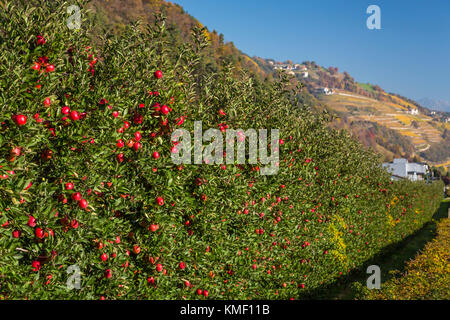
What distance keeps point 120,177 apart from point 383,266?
38.4 feet

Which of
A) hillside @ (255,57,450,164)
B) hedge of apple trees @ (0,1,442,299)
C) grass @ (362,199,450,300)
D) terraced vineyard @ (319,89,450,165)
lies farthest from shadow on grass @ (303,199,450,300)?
terraced vineyard @ (319,89,450,165)

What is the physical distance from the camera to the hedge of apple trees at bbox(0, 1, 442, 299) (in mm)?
2529

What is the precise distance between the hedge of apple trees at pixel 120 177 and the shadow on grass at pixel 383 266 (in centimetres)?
298

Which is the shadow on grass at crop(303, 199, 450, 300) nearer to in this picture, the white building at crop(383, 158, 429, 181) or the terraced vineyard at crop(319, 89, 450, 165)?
the white building at crop(383, 158, 429, 181)

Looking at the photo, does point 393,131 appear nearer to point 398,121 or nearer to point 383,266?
point 398,121

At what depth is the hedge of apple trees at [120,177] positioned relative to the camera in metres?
2.53

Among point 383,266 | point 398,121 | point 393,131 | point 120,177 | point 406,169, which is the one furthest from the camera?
point 398,121

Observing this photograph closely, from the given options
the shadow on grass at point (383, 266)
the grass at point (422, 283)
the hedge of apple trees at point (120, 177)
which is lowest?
the shadow on grass at point (383, 266)

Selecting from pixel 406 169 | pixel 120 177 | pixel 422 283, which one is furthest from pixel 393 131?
pixel 120 177

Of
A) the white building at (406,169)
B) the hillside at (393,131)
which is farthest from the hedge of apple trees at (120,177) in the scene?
the hillside at (393,131)

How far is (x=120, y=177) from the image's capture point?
3209 mm

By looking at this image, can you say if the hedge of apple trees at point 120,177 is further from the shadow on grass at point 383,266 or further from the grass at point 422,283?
the shadow on grass at point 383,266

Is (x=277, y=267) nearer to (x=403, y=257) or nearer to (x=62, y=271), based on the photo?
(x=62, y=271)
